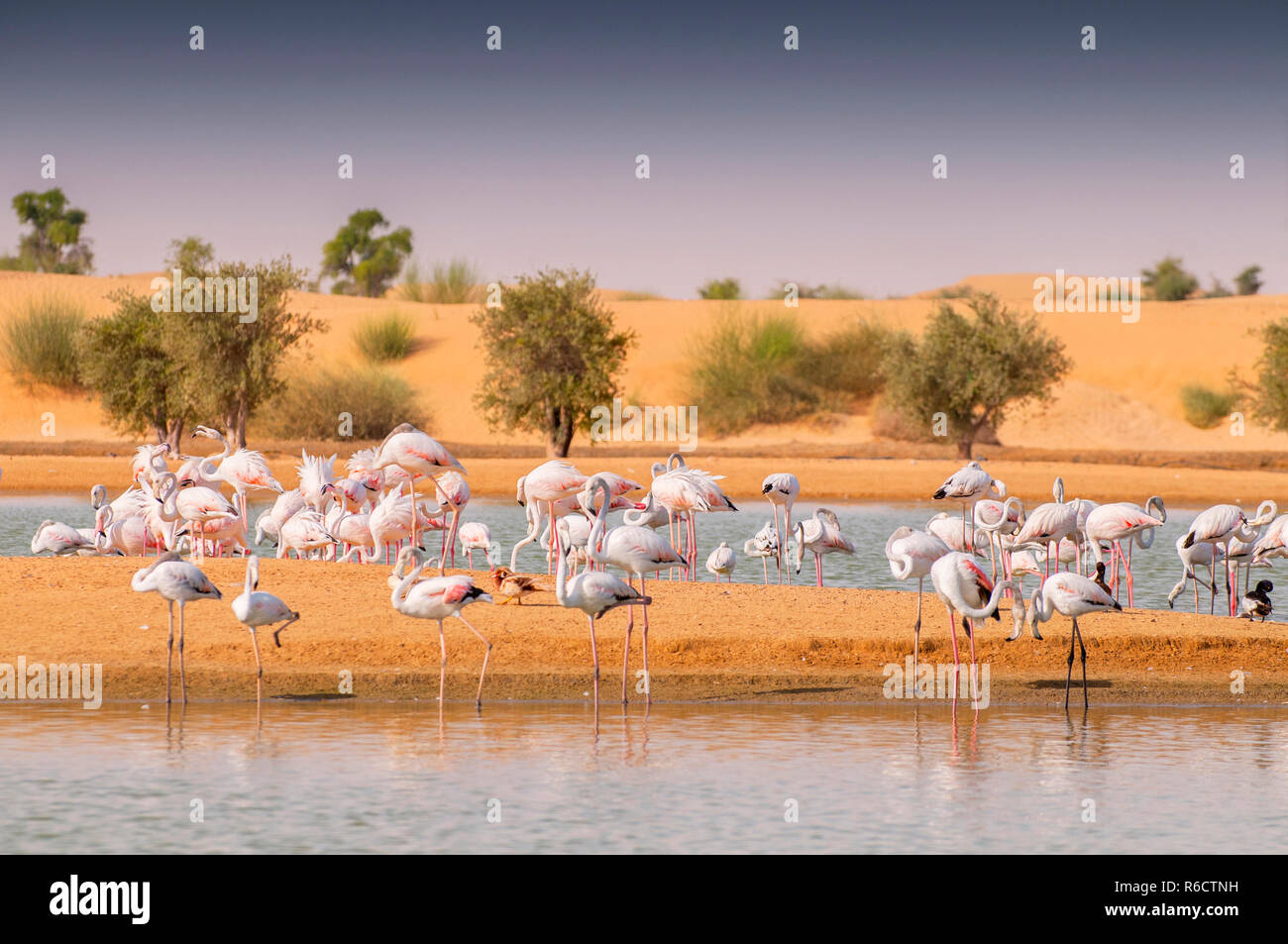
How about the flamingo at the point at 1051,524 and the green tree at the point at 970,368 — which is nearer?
the flamingo at the point at 1051,524

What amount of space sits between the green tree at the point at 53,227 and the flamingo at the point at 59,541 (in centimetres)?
8501

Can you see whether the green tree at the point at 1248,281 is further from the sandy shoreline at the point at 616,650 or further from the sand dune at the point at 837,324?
the sandy shoreline at the point at 616,650

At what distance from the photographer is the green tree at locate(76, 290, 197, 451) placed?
43000 mm

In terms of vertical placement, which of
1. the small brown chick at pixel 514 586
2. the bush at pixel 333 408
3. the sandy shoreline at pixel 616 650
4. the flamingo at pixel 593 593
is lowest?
the sandy shoreline at pixel 616 650

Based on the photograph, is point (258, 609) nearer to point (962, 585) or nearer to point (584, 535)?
point (584, 535)

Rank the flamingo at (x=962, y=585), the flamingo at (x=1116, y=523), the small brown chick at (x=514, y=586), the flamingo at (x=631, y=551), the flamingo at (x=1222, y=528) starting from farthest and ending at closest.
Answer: the flamingo at (x=1222, y=528) → the flamingo at (x=1116, y=523) → the small brown chick at (x=514, y=586) → the flamingo at (x=631, y=551) → the flamingo at (x=962, y=585)

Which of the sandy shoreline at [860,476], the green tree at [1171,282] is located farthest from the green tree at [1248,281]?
the sandy shoreline at [860,476]

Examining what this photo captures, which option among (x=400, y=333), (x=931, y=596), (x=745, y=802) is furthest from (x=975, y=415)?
(x=745, y=802)

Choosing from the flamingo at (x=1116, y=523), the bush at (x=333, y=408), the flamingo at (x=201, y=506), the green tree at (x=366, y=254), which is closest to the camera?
the flamingo at (x=1116, y=523)

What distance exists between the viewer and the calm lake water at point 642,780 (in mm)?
8398

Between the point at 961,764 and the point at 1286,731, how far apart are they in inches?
109

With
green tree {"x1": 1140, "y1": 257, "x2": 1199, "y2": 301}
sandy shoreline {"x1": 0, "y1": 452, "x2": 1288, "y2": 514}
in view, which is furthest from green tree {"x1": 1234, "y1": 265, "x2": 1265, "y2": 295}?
sandy shoreline {"x1": 0, "y1": 452, "x2": 1288, "y2": 514}

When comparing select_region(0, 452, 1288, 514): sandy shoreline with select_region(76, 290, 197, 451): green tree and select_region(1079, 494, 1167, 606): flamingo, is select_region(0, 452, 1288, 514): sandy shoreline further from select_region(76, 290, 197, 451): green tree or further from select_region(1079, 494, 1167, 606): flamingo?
select_region(1079, 494, 1167, 606): flamingo

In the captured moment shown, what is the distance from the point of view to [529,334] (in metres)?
42.3
